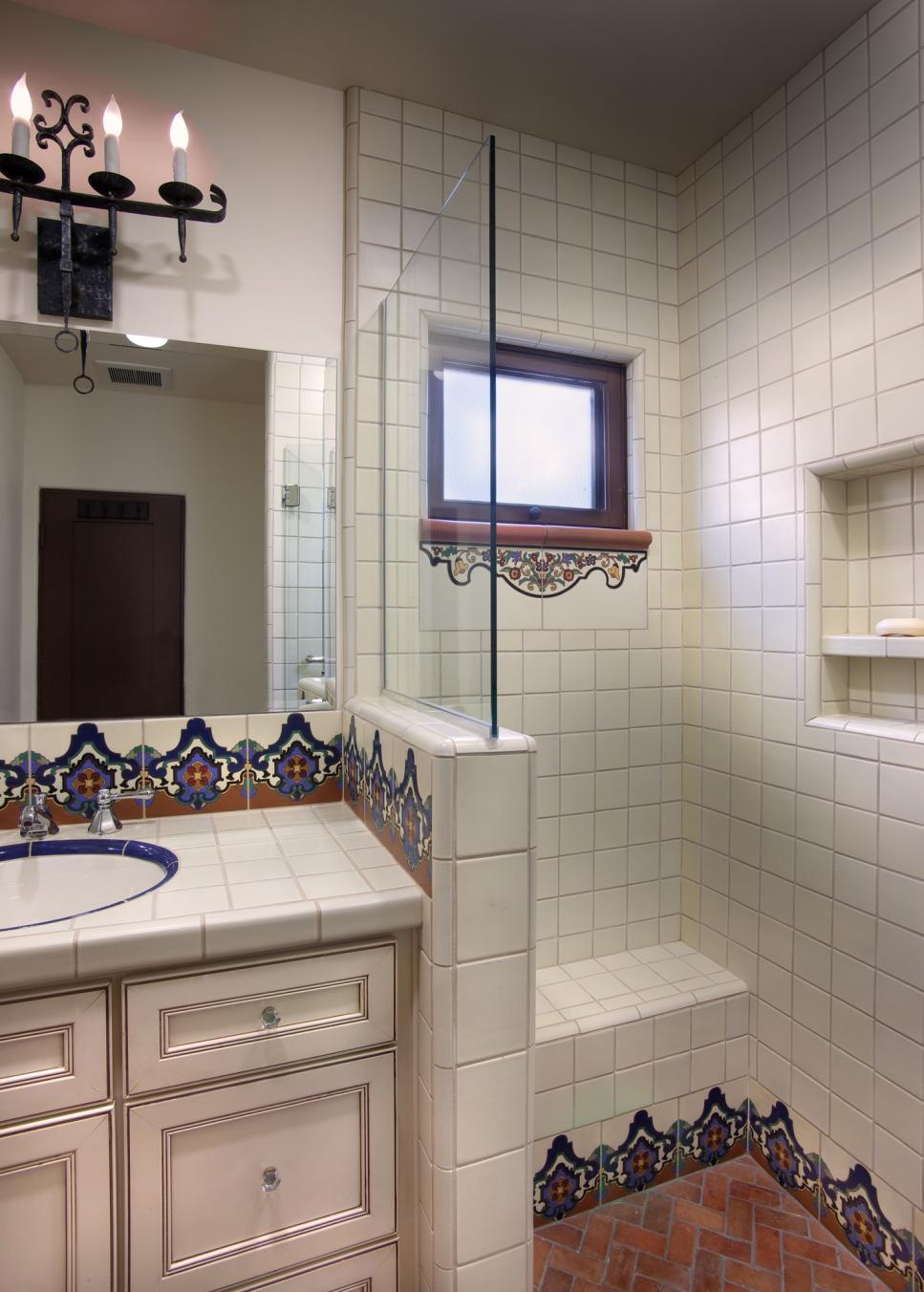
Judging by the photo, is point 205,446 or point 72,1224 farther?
point 205,446

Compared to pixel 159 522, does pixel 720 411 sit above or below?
above

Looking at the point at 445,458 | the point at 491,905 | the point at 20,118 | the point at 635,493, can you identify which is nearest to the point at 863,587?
the point at 635,493

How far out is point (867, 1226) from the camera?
1.43 m

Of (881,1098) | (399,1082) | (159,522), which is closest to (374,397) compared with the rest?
(159,522)

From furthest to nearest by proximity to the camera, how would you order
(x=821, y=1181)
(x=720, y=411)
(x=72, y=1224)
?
(x=720, y=411) → (x=821, y=1181) → (x=72, y=1224)

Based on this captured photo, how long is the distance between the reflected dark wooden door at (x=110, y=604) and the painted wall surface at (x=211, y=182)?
0.39m

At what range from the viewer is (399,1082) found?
1.16 meters

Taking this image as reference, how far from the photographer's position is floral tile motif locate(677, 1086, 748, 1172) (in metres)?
1.70

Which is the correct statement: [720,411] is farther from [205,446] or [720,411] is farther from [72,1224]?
[72,1224]

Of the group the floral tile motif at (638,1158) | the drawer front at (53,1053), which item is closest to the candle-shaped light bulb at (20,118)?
the drawer front at (53,1053)

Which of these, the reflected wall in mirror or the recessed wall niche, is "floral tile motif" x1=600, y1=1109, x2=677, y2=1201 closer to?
the recessed wall niche

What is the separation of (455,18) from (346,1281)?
236cm

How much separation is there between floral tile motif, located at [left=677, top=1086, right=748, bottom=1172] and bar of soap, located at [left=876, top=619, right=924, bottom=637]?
1172 mm

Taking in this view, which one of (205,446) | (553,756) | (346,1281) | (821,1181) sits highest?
(205,446)
